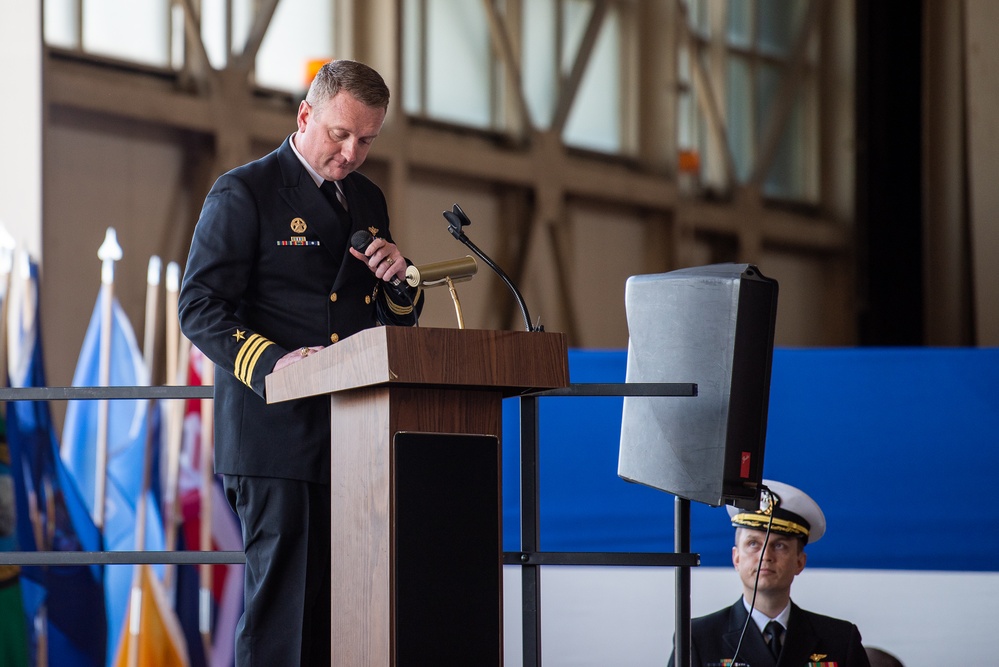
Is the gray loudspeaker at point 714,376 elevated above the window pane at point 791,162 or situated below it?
below

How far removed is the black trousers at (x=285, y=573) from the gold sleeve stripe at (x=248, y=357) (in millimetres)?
155

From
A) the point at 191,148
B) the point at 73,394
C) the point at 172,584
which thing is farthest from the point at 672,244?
the point at 73,394

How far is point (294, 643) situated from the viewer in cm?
167

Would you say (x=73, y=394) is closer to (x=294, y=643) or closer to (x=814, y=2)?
(x=294, y=643)

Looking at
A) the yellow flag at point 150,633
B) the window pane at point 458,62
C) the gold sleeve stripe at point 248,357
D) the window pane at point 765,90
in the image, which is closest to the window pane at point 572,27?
the window pane at point 458,62

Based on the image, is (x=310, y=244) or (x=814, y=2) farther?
(x=814, y=2)

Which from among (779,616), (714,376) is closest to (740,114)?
(779,616)

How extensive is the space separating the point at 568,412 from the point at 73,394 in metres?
1.25

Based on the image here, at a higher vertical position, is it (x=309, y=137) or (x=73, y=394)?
(x=309, y=137)

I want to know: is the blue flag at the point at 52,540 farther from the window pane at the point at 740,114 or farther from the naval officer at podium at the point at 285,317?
the window pane at the point at 740,114

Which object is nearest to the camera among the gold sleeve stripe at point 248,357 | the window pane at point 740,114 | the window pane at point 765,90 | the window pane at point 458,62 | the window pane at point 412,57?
the gold sleeve stripe at point 248,357

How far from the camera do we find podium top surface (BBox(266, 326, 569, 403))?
139 centimetres

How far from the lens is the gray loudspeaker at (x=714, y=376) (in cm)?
190

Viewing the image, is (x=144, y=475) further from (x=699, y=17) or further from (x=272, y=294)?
(x=699, y=17)
